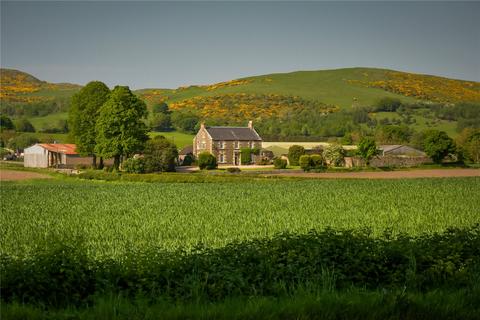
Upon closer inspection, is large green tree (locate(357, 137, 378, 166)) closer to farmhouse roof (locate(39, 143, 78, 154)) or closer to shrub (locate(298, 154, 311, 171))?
shrub (locate(298, 154, 311, 171))

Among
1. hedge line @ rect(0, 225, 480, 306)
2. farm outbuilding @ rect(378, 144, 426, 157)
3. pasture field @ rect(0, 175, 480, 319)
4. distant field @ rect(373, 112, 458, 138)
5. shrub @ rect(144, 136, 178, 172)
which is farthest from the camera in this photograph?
distant field @ rect(373, 112, 458, 138)

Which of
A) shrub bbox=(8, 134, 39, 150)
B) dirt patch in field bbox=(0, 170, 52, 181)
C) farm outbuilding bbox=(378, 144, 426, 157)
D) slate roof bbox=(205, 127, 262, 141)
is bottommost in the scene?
dirt patch in field bbox=(0, 170, 52, 181)

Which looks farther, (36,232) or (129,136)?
(129,136)

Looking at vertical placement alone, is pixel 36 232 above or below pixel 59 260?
below

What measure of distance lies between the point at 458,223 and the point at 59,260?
21.4 meters

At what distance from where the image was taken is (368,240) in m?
13.0

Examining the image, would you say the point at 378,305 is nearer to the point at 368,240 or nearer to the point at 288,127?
the point at 368,240

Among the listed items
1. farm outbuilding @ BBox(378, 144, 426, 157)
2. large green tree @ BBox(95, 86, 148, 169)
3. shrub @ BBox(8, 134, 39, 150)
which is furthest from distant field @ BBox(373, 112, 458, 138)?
shrub @ BBox(8, 134, 39, 150)

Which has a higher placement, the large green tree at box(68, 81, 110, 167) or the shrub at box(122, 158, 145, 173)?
the large green tree at box(68, 81, 110, 167)

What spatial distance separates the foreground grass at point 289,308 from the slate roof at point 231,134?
3741 inches

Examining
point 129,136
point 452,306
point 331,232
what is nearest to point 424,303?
point 452,306

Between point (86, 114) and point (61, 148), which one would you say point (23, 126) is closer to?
point (61, 148)

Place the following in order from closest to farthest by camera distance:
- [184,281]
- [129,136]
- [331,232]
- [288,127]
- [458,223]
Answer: [184,281]
[331,232]
[458,223]
[129,136]
[288,127]

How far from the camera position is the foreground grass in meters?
8.60
